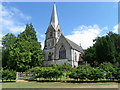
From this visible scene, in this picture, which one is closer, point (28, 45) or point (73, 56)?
point (28, 45)

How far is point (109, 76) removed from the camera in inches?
639

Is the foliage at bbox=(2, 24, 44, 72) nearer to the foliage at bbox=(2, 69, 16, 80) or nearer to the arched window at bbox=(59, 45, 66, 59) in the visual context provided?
the arched window at bbox=(59, 45, 66, 59)

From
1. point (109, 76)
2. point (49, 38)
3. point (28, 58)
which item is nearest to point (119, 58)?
point (109, 76)

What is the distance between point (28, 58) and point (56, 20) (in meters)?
24.4

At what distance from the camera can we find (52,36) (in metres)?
50.3

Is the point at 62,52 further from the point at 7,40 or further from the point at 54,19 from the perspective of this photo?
the point at 7,40

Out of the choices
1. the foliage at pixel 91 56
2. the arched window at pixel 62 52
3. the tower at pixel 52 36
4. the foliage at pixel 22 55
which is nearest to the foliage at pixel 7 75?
the foliage at pixel 22 55

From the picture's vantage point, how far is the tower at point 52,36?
48.1 meters

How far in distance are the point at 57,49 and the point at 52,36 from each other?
7.01 meters

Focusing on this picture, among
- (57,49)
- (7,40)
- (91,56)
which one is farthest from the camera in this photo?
(57,49)

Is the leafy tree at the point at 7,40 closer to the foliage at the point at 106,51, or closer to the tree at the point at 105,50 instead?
the foliage at the point at 106,51

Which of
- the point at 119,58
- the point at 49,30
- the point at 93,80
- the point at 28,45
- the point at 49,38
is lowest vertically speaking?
the point at 93,80

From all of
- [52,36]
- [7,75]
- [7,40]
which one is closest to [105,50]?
[52,36]

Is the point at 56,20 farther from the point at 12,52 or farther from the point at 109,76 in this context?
the point at 109,76
